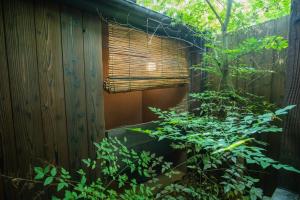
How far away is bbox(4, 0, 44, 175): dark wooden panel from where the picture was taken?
1944 mm

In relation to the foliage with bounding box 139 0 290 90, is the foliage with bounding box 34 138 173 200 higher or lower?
lower

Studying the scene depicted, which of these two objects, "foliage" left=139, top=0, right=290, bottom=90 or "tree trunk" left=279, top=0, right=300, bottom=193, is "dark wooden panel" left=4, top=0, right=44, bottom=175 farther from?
"tree trunk" left=279, top=0, right=300, bottom=193

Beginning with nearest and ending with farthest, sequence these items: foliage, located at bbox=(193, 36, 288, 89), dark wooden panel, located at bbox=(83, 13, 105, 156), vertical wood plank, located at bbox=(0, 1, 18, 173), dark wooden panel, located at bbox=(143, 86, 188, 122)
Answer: vertical wood plank, located at bbox=(0, 1, 18, 173) < foliage, located at bbox=(193, 36, 288, 89) < dark wooden panel, located at bbox=(83, 13, 105, 156) < dark wooden panel, located at bbox=(143, 86, 188, 122)

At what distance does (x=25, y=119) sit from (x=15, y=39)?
0.86 metres

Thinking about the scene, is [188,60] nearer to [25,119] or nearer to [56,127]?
[56,127]

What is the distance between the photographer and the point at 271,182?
11.2 feet

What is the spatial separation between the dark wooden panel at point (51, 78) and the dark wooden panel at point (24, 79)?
68 millimetres

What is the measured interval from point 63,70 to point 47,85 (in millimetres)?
267

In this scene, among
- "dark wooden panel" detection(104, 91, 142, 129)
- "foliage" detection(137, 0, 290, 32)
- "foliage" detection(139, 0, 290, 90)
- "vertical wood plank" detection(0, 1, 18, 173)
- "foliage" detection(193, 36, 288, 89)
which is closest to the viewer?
"vertical wood plank" detection(0, 1, 18, 173)

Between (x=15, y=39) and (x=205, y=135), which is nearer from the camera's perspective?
(x=205, y=135)

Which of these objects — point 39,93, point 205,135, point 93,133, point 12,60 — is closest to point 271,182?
point 205,135

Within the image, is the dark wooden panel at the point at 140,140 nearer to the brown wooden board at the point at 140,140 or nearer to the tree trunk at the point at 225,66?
the brown wooden board at the point at 140,140

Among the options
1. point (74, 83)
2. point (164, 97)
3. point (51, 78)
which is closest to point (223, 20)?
point (164, 97)

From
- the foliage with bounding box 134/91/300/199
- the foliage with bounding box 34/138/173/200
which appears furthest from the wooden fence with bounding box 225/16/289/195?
the foliage with bounding box 34/138/173/200
